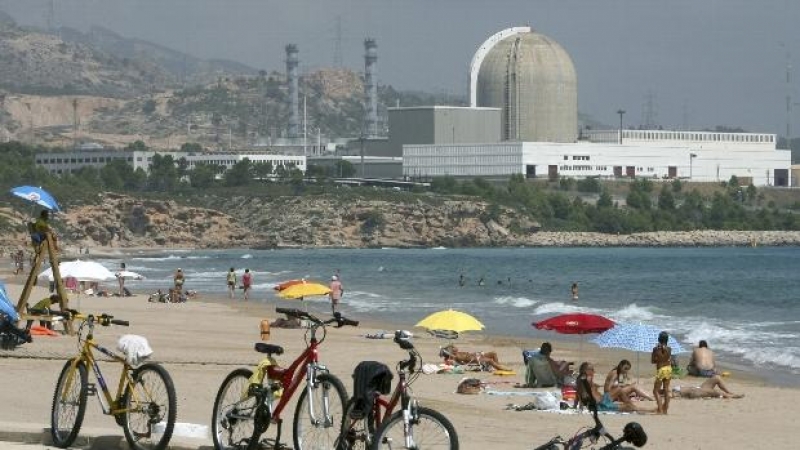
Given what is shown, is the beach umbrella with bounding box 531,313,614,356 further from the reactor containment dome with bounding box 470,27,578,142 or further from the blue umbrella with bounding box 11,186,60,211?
the reactor containment dome with bounding box 470,27,578,142

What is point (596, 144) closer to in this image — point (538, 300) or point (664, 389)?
point (538, 300)

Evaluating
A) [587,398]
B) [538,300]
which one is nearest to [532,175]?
[538,300]

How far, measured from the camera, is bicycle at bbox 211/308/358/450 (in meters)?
12.6

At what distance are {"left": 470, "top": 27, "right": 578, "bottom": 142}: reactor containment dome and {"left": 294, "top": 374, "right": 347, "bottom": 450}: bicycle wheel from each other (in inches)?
6934

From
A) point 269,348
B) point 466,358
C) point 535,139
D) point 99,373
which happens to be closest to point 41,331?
point 466,358

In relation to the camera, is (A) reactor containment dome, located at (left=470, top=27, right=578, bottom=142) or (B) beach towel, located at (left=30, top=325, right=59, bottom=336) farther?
(A) reactor containment dome, located at (left=470, top=27, right=578, bottom=142)

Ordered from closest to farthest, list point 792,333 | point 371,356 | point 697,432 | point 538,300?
point 697,432 < point 371,356 < point 792,333 < point 538,300

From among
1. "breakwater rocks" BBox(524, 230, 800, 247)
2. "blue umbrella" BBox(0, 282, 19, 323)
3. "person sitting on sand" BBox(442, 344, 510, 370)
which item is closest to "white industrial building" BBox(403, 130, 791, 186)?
"breakwater rocks" BBox(524, 230, 800, 247)

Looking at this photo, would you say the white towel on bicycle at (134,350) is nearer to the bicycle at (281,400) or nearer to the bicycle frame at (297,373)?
the bicycle at (281,400)

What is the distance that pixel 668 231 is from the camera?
18238cm

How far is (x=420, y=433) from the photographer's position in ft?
38.4

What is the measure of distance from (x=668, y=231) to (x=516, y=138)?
68.5 ft

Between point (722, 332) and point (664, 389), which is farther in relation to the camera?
point (722, 332)

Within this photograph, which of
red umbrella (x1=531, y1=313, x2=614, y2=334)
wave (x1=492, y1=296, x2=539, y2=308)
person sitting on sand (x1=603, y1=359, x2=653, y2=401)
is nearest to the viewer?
person sitting on sand (x1=603, y1=359, x2=653, y2=401)
